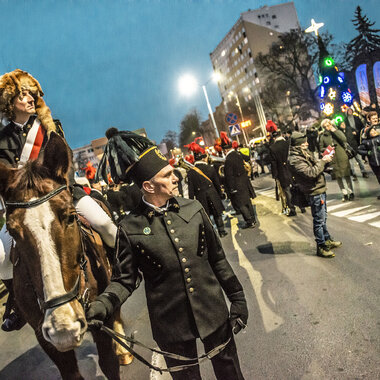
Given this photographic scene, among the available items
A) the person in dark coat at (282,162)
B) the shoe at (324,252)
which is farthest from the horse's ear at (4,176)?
the person in dark coat at (282,162)

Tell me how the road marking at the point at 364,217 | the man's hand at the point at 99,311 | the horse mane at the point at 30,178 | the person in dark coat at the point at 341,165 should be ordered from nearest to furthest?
the man's hand at the point at 99,311, the horse mane at the point at 30,178, the road marking at the point at 364,217, the person in dark coat at the point at 341,165

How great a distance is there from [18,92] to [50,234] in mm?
2136

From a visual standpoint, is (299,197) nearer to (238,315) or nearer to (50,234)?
(238,315)

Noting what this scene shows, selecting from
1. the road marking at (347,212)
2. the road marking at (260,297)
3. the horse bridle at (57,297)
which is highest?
the horse bridle at (57,297)

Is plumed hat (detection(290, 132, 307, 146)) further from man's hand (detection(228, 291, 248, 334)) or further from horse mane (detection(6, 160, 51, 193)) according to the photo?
horse mane (detection(6, 160, 51, 193))

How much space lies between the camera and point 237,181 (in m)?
9.62

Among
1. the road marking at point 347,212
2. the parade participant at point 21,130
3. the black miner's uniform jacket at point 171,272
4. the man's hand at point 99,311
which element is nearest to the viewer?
the man's hand at point 99,311

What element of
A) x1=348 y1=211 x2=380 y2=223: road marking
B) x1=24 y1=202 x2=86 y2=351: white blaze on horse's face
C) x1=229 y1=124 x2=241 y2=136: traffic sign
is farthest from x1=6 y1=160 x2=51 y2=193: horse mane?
x1=229 y1=124 x2=241 y2=136: traffic sign

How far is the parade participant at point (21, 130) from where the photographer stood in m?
3.29

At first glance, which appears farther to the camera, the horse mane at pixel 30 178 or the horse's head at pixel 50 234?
the horse mane at pixel 30 178

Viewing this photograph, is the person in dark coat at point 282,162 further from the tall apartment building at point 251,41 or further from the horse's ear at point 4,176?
the tall apartment building at point 251,41

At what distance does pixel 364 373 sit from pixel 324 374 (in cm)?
37

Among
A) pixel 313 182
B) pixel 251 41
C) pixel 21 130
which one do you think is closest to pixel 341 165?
pixel 313 182

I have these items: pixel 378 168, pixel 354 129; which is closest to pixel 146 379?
pixel 378 168
